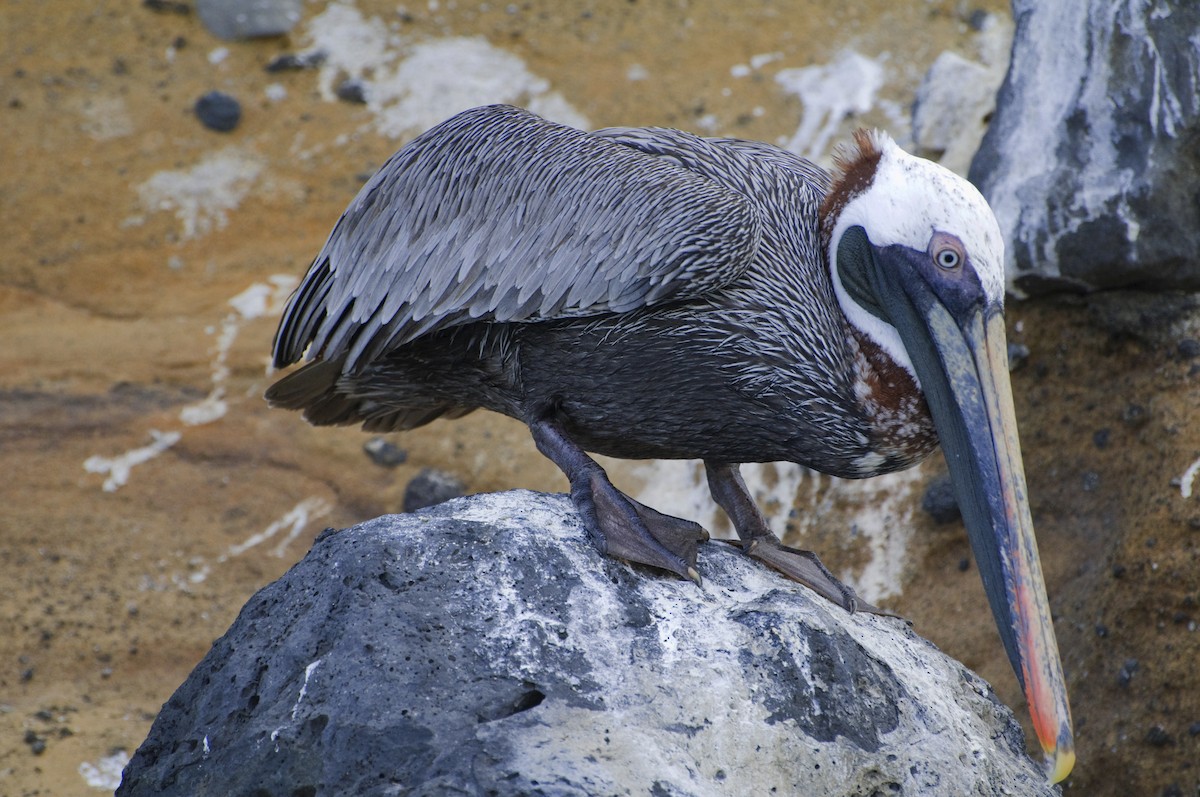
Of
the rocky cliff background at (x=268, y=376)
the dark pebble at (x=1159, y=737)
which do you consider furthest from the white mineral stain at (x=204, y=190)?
the dark pebble at (x=1159, y=737)

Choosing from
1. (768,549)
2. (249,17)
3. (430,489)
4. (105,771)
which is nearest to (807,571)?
(768,549)

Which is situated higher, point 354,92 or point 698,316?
point 698,316

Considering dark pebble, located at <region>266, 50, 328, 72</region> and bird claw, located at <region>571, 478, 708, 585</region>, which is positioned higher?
bird claw, located at <region>571, 478, 708, 585</region>

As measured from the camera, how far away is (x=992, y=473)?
292 centimetres

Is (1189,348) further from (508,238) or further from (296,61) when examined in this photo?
(296,61)

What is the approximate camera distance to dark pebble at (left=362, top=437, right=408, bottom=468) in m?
6.52

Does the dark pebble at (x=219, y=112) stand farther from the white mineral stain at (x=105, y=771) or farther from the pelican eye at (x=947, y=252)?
the pelican eye at (x=947, y=252)

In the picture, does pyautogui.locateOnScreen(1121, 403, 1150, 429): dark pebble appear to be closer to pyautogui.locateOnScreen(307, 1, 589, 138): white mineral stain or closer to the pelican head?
the pelican head

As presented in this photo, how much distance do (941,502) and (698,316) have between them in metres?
2.04

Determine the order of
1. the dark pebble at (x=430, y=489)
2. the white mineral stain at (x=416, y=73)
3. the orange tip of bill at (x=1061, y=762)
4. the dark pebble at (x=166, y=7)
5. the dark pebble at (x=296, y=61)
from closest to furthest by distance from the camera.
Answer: the orange tip of bill at (x=1061, y=762) → the dark pebble at (x=430, y=489) → the white mineral stain at (x=416, y=73) → the dark pebble at (x=296, y=61) → the dark pebble at (x=166, y=7)

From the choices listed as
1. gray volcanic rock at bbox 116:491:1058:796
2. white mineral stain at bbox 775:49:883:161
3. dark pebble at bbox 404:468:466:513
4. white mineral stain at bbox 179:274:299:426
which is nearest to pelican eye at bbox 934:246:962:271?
gray volcanic rock at bbox 116:491:1058:796

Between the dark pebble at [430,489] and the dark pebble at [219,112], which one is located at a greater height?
the dark pebble at [219,112]

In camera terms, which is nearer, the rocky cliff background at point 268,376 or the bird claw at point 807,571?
the bird claw at point 807,571

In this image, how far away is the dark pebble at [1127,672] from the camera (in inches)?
162
